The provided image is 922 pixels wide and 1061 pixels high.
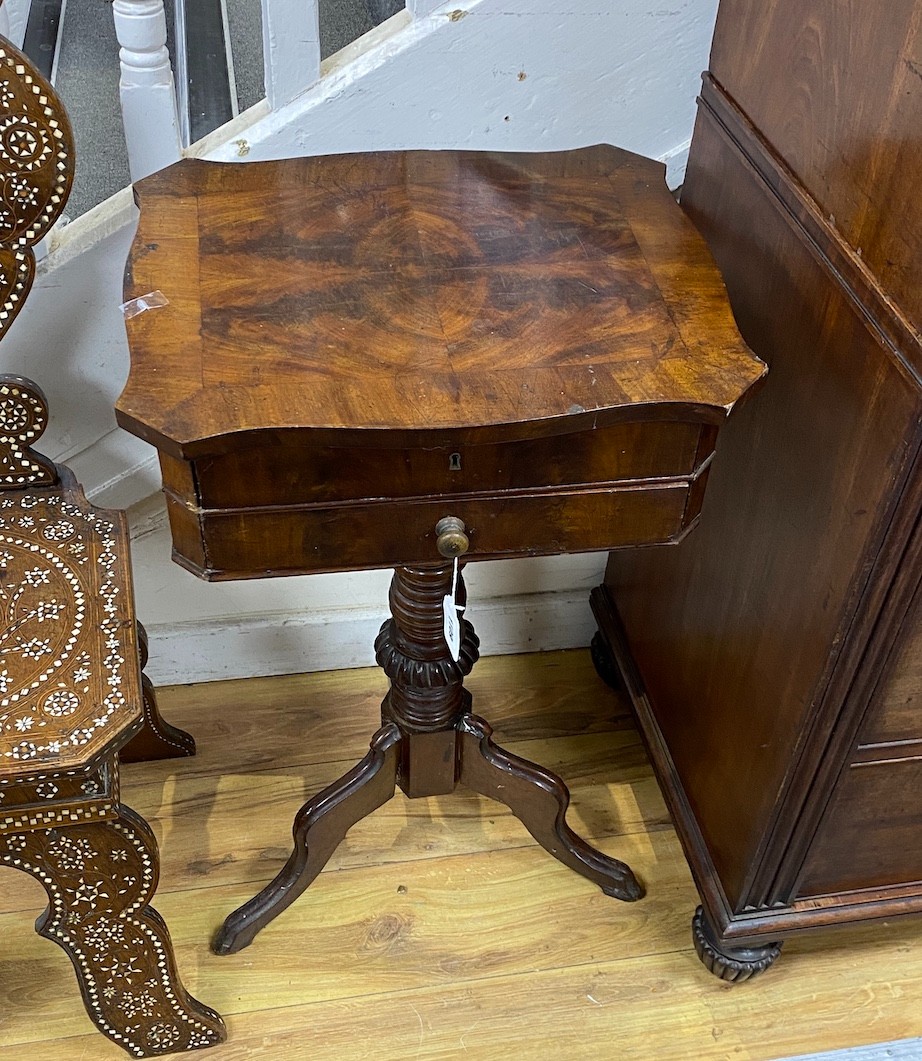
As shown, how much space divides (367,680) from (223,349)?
2.71 ft

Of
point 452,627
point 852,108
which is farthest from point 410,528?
point 852,108

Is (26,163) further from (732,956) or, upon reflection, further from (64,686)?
(732,956)

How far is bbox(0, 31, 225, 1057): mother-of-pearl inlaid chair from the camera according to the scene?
83 cm

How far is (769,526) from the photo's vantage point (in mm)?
934

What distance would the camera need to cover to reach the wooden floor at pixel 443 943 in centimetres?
113

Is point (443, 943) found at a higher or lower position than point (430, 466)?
lower

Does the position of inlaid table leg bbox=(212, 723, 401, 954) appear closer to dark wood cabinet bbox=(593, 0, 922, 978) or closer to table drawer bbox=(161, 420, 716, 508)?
dark wood cabinet bbox=(593, 0, 922, 978)

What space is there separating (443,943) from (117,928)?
40 cm

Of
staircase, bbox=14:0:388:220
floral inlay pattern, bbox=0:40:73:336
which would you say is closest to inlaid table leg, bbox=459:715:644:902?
floral inlay pattern, bbox=0:40:73:336

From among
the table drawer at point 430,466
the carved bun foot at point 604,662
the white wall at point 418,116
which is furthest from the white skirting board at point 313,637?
the table drawer at point 430,466

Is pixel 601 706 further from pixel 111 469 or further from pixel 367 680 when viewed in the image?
pixel 111 469

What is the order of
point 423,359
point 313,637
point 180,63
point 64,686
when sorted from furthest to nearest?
1. point 313,637
2. point 180,63
3. point 64,686
4. point 423,359

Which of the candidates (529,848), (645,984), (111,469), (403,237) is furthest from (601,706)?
(403,237)

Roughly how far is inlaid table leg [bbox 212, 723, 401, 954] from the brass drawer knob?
0.39 metres
